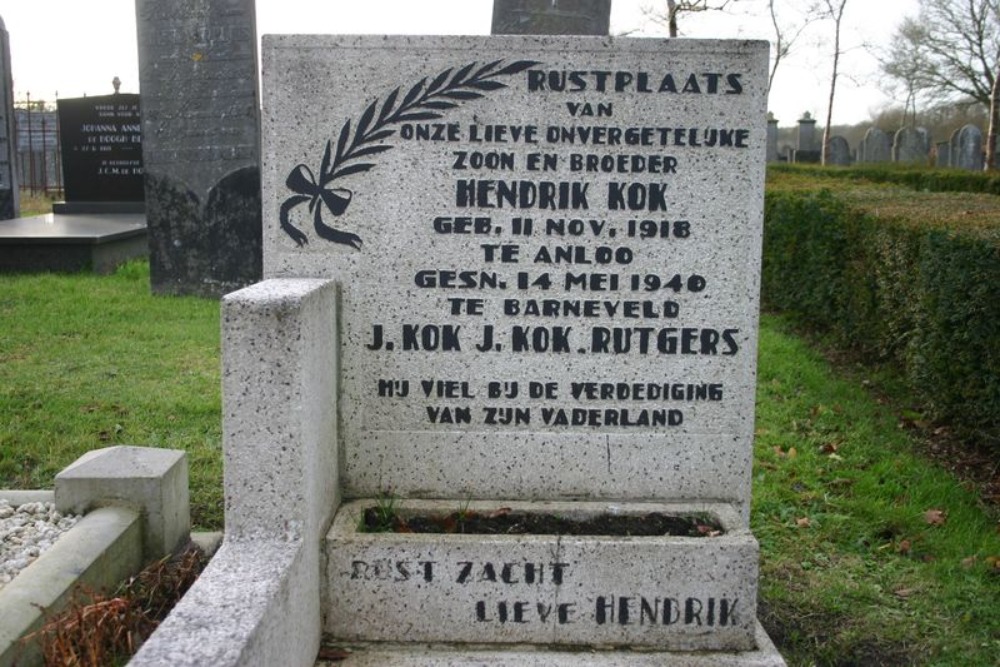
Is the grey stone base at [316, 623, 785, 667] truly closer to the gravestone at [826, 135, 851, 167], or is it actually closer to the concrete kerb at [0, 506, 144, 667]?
the concrete kerb at [0, 506, 144, 667]

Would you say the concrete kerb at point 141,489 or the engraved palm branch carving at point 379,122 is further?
the concrete kerb at point 141,489

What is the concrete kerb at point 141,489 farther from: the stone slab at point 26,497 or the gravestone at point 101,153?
the gravestone at point 101,153

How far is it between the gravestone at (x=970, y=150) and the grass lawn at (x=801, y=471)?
24.4 meters

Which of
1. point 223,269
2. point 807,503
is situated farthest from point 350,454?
point 223,269

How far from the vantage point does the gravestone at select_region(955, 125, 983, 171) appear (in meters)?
29.5

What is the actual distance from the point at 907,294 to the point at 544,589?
4.35 metres

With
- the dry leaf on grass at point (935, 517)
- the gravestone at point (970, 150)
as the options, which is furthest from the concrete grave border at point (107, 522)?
the gravestone at point (970, 150)

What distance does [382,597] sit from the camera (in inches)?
120

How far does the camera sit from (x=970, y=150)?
29.6 metres

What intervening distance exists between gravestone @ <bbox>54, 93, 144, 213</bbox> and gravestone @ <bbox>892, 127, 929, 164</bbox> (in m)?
26.1

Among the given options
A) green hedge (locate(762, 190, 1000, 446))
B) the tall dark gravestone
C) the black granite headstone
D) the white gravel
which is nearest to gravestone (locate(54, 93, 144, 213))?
the black granite headstone

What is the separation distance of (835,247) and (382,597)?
629cm

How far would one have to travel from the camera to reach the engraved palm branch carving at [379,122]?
10.8 feet

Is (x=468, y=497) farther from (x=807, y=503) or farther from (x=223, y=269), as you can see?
(x=223, y=269)
